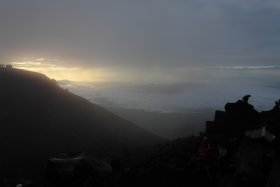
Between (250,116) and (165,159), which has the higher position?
(250,116)

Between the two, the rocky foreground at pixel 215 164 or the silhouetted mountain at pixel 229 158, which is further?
the silhouetted mountain at pixel 229 158

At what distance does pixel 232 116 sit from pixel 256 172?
2091cm

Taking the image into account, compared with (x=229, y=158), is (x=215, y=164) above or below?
below

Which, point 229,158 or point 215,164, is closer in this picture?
point 229,158

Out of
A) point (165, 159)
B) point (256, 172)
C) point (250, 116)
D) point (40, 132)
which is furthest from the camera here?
point (40, 132)

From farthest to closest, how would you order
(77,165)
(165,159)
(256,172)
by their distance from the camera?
(165,159) → (256,172) → (77,165)

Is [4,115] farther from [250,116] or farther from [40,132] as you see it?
[250,116]

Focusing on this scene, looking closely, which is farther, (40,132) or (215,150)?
(40,132)

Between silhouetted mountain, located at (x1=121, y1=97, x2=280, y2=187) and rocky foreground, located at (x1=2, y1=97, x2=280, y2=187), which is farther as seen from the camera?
silhouetted mountain, located at (x1=121, y1=97, x2=280, y2=187)

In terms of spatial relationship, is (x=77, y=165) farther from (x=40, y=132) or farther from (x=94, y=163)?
(x=40, y=132)

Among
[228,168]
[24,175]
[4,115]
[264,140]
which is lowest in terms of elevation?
[24,175]

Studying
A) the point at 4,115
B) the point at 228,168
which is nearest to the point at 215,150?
the point at 228,168

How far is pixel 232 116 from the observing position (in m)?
54.2

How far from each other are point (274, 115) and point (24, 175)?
10385cm
